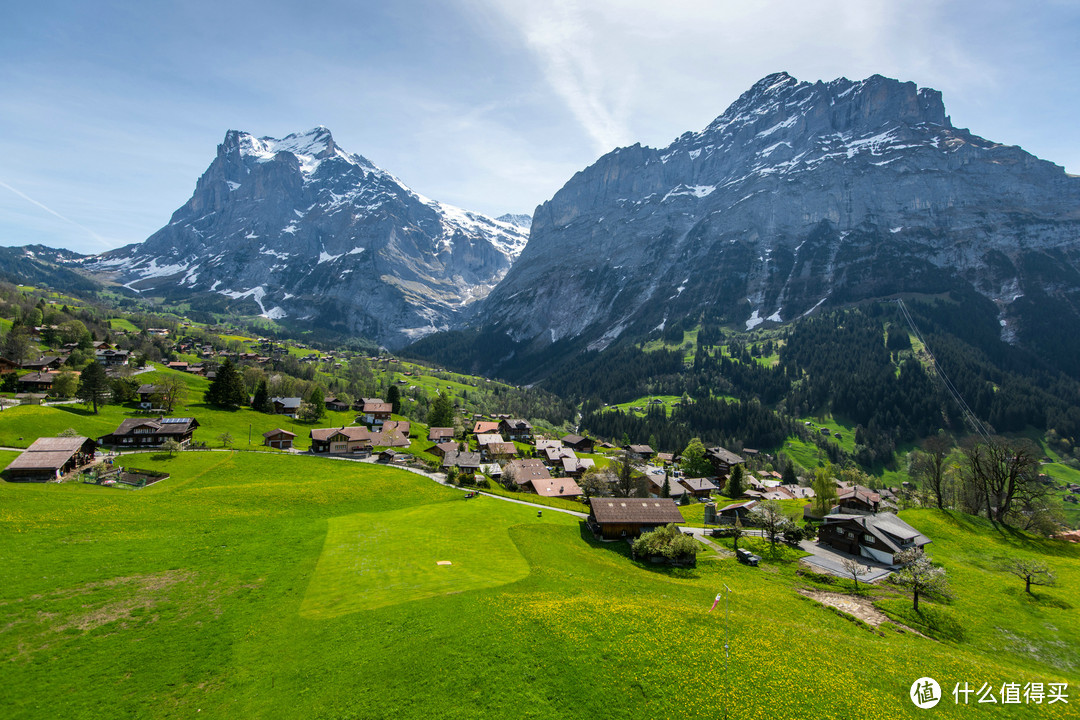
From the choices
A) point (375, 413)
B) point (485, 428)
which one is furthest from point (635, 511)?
point (375, 413)

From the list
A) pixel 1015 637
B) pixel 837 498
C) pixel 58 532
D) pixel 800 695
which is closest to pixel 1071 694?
pixel 1015 637

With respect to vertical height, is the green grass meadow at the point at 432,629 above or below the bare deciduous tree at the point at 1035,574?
below

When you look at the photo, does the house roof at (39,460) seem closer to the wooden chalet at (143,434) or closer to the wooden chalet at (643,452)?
the wooden chalet at (143,434)

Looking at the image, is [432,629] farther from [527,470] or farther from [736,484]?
[736,484]

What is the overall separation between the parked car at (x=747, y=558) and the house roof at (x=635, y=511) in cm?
792

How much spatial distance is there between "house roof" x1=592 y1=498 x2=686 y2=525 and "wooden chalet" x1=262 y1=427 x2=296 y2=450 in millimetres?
71422

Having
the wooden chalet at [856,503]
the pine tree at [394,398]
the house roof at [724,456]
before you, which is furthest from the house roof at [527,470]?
the pine tree at [394,398]

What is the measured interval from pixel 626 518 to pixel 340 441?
68238 mm

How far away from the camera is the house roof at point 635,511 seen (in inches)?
2213

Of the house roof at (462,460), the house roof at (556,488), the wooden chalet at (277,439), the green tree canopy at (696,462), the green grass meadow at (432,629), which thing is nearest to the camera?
the green grass meadow at (432,629)

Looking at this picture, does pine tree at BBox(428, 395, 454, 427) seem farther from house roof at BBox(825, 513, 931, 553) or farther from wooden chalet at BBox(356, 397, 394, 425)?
house roof at BBox(825, 513, 931, 553)

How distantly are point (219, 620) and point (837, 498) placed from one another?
84139 millimetres

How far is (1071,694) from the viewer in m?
25.4

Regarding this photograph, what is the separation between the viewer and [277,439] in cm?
9356
